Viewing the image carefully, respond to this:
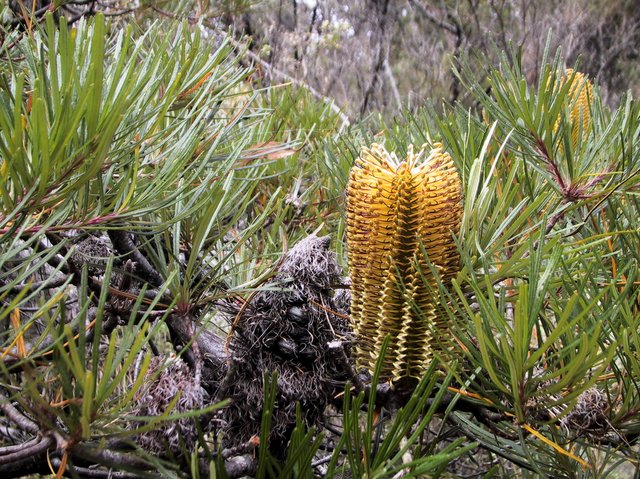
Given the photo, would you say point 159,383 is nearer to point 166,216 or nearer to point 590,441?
point 166,216

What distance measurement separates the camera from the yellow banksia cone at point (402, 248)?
1.18 feet

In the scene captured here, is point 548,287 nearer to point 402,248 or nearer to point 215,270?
point 402,248

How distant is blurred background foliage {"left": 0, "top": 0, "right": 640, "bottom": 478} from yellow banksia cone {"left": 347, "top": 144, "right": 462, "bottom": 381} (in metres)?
0.02

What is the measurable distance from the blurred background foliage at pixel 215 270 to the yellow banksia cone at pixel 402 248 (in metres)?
0.02

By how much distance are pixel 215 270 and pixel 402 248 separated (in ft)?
0.46

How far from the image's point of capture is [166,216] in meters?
0.48

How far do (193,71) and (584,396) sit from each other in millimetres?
368

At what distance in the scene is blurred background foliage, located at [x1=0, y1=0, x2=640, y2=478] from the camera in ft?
0.92

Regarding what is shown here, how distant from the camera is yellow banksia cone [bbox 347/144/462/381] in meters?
0.36

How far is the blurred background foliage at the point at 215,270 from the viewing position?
28cm

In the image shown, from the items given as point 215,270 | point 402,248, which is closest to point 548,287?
point 402,248

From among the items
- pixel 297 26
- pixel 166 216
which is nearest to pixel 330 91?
pixel 297 26

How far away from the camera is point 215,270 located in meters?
0.43

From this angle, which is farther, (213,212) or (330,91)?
(330,91)
